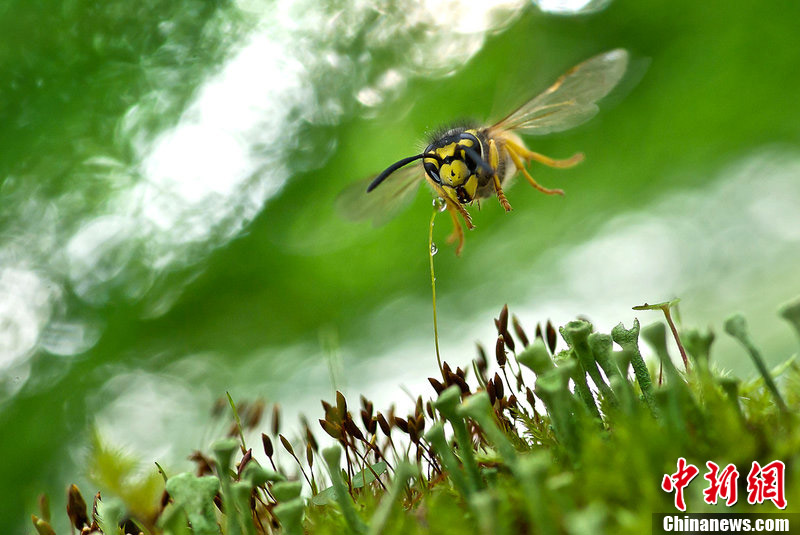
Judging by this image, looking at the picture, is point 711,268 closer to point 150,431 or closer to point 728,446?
point 728,446

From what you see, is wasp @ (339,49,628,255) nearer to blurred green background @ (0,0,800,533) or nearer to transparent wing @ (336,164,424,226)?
transparent wing @ (336,164,424,226)

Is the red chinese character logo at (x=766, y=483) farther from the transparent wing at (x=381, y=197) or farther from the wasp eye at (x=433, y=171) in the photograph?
the transparent wing at (x=381, y=197)

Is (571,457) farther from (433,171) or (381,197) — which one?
(381,197)

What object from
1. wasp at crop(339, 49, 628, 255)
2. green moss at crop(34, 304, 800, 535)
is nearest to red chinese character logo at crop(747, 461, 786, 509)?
green moss at crop(34, 304, 800, 535)

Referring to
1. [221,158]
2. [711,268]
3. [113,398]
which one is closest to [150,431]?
[113,398]

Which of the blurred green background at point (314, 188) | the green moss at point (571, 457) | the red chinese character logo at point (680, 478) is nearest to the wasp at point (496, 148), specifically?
the green moss at point (571, 457)

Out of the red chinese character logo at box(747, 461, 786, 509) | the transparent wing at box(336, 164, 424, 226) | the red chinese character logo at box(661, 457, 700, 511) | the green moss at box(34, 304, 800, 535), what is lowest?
the red chinese character logo at box(747, 461, 786, 509)

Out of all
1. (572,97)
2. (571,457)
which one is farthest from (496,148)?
(571,457)
